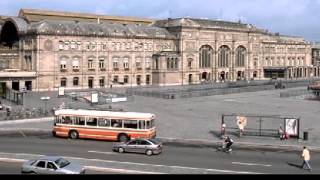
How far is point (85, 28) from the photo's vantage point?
101 m

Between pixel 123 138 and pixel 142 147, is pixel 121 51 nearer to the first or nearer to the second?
pixel 123 138

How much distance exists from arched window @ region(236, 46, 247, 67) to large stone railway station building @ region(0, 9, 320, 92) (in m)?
0.27

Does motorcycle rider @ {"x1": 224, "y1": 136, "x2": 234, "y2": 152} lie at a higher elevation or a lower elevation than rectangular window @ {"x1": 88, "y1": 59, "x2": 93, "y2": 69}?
lower

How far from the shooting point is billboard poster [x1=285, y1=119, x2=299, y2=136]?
3866 cm

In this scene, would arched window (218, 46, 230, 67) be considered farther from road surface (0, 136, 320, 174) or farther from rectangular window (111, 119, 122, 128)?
road surface (0, 136, 320, 174)

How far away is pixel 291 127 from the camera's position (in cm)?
3872

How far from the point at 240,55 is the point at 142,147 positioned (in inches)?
4143

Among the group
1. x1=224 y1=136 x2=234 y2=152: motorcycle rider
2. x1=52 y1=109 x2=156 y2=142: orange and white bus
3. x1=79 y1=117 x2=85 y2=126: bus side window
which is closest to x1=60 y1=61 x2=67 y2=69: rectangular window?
x1=52 y1=109 x2=156 y2=142: orange and white bus

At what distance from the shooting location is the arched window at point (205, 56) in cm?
12106

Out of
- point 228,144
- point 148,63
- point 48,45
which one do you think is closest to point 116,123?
point 228,144

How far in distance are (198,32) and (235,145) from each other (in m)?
83.9

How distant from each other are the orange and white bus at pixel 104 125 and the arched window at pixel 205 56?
82.8m
